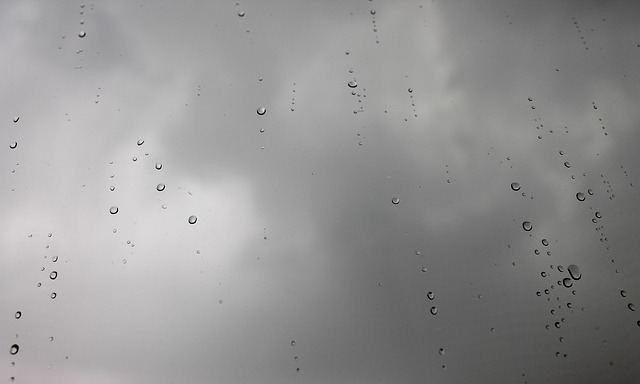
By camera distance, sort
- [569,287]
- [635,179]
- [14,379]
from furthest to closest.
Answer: [635,179], [569,287], [14,379]

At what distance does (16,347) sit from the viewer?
114 inches

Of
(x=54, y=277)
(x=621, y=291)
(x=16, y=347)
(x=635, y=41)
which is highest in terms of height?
(x=635, y=41)

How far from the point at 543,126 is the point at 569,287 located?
1.97m

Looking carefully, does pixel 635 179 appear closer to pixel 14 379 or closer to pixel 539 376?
pixel 539 376

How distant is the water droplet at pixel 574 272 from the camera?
11.6 ft

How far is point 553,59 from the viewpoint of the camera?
487cm

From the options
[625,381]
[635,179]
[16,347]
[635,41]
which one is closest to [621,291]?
[625,381]

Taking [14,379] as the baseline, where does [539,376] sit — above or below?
below

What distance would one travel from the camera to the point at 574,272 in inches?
141

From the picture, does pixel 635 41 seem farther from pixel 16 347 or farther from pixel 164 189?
pixel 16 347

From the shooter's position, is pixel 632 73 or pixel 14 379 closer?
pixel 14 379

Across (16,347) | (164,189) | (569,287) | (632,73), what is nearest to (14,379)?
(16,347)

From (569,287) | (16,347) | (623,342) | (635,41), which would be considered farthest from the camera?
(635,41)

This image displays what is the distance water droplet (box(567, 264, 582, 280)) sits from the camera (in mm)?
3543
